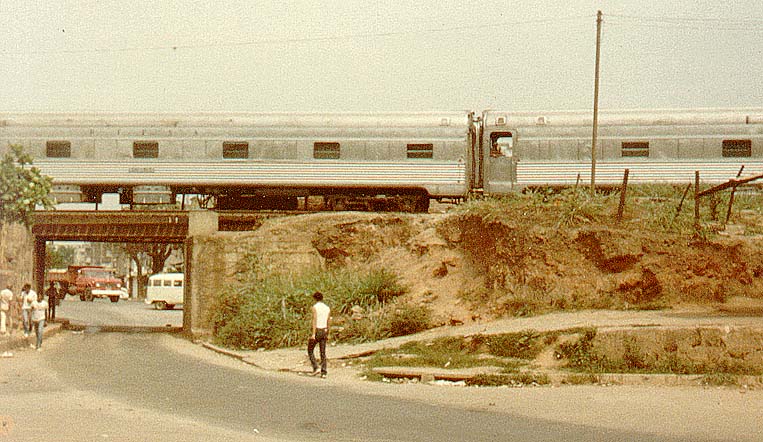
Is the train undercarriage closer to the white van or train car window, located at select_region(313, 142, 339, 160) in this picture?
train car window, located at select_region(313, 142, 339, 160)

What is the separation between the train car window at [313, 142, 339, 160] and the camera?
113 feet

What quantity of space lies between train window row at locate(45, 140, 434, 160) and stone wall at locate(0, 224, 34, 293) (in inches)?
106

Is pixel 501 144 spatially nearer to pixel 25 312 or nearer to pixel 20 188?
pixel 20 188

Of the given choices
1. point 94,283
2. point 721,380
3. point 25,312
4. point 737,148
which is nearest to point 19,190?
point 25,312

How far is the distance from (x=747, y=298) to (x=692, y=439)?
40.6 feet

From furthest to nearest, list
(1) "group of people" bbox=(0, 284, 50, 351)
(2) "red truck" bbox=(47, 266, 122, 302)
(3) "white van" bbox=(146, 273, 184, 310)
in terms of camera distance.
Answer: (2) "red truck" bbox=(47, 266, 122, 302), (3) "white van" bbox=(146, 273, 184, 310), (1) "group of people" bbox=(0, 284, 50, 351)

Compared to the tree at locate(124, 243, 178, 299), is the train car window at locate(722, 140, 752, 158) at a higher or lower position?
higher

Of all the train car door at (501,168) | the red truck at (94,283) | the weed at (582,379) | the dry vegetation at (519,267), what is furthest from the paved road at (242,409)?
the red truck at (94,283)

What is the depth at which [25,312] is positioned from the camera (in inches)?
1163

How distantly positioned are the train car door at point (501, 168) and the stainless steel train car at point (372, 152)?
3 centimetres

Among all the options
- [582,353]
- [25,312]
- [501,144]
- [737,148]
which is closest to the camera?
[582,353]

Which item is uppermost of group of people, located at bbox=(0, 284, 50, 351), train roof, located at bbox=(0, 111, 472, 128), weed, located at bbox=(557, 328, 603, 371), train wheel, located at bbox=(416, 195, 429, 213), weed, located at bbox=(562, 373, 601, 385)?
train roof, located at bbox=(0, 111, 472, 128)

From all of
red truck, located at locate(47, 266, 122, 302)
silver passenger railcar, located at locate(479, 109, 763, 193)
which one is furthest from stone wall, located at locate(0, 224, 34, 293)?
red truck, located at locate(47, 266, 122, 302)

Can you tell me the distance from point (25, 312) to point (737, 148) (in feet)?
68.2
